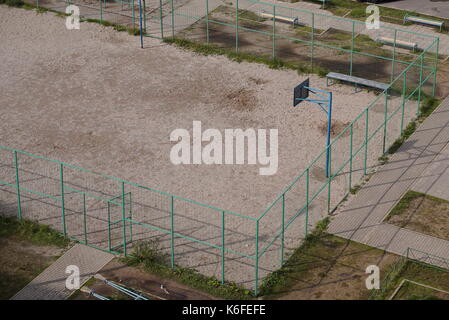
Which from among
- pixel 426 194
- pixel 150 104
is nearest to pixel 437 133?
pixel 426 194

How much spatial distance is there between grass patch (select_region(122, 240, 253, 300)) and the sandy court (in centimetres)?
51

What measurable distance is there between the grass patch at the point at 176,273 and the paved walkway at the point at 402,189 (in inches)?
171

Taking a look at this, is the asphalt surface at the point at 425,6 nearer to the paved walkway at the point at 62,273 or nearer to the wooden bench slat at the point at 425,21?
the wooden bench slat at the point at 425,21

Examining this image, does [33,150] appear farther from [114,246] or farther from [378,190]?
[378,190]

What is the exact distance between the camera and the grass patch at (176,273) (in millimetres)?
27438

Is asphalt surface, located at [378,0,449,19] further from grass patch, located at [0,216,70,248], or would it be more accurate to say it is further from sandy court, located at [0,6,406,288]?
grass patch, located at [0,216,70,248]

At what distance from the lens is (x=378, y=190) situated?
1268 inches

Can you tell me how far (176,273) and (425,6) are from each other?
23.9 m

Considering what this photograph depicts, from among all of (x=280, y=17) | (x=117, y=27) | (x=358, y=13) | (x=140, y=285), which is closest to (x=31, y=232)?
(x=140, y=285)

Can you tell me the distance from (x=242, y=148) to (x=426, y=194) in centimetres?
677

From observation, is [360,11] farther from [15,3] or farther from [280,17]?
[15,3]

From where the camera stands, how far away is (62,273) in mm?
28266

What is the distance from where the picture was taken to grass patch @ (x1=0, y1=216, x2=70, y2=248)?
2986 centimetres

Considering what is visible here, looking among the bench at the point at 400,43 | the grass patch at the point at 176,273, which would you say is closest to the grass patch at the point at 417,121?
the bench at the point at 400,43
